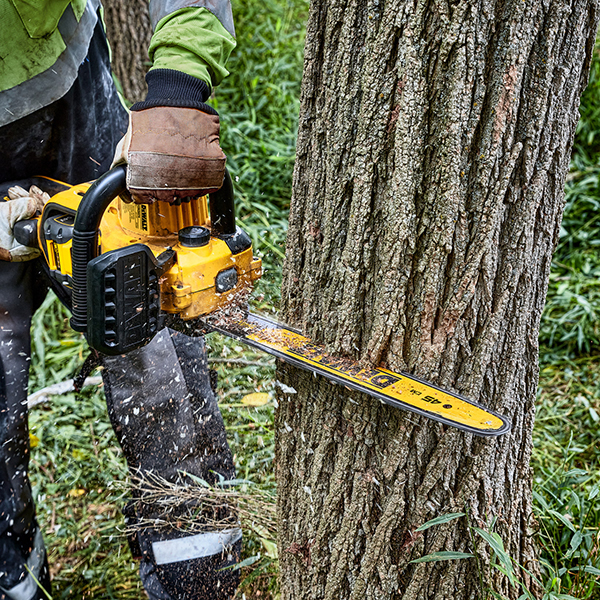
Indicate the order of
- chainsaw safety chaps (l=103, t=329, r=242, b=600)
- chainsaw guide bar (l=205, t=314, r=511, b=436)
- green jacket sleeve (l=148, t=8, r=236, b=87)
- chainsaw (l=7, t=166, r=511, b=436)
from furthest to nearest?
chainsaw safety chaps (l=103, t=329, r=242, b=600) < green jacket sleeve (l=148, t=8, r=236, b=87) < chainsaw (l=7, t=166, r=511, b=436) < chainsaw guide bar (l=205, t=314, r=511, b=436)

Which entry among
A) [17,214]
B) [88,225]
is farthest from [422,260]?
[17,214]

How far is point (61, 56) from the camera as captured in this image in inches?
68.9

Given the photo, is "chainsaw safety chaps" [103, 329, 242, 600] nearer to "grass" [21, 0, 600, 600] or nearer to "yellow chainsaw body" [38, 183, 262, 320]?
"grass" [21, 0, 600, 600]

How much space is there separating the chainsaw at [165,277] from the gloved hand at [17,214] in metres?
0.08

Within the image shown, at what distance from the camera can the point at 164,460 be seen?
1904mm

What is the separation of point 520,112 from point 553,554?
1211 millimetres

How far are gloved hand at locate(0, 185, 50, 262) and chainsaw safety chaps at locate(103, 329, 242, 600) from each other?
444 millimetres

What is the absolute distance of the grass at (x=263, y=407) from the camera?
1.74 metres

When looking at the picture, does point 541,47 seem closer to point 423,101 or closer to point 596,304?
point 423,101

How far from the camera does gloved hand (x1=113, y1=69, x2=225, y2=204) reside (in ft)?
4.62

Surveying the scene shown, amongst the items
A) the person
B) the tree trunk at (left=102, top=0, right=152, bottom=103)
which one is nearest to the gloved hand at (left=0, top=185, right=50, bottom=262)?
the person

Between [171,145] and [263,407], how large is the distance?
5.10ft

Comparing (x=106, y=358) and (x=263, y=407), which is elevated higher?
(x=106, y=358)

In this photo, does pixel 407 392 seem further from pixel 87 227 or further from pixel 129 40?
pixel 129 40
